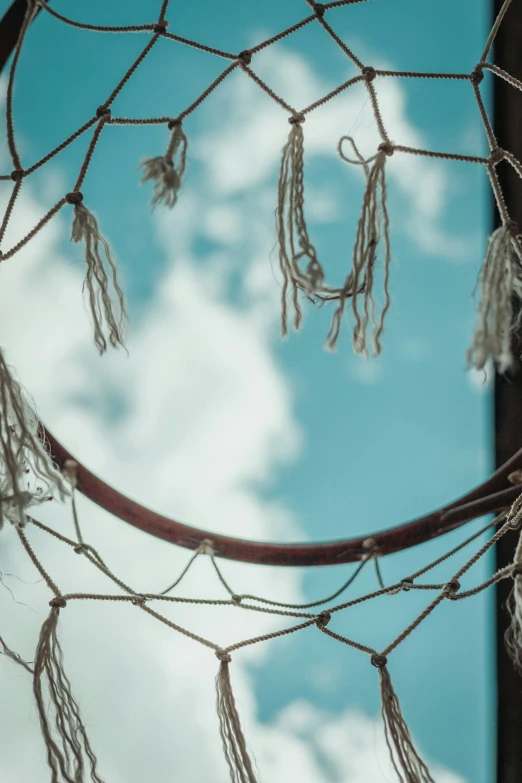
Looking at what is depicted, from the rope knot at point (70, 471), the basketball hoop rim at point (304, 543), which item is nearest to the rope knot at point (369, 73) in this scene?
the basketball hoop rim at point (304, 543)

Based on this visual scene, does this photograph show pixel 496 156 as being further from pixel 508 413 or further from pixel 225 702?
pixel 225 702

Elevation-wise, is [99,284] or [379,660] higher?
[99,284]

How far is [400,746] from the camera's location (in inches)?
40.3

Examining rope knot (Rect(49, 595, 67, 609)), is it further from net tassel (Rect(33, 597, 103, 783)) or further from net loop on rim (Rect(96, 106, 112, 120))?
net loop on rim (Rect(96, 106, 112, 120))

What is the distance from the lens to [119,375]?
74.5 inches

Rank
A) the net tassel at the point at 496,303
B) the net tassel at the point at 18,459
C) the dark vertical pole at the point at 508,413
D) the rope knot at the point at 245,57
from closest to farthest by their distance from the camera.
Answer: the net tassel at the point at 496,303, the net tassel at the point at 18,459, the rope knot at the point at 245,57, the dark vertical pole at the point at 508,413

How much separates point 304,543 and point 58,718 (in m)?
0.40

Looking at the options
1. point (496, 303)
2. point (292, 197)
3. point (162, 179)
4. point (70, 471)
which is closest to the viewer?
point (496, 303)

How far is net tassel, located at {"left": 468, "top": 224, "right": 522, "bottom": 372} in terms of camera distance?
2.60ft

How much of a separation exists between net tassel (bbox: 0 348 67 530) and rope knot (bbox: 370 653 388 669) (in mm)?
451

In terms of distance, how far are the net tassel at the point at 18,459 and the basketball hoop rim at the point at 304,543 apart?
13 centimetres

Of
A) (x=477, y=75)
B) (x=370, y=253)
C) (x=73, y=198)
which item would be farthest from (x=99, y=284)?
(x=477, y=75)

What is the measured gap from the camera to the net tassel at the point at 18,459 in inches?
36.2

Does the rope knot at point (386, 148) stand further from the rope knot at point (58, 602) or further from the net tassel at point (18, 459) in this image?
the rope knot at point (58, 602)
